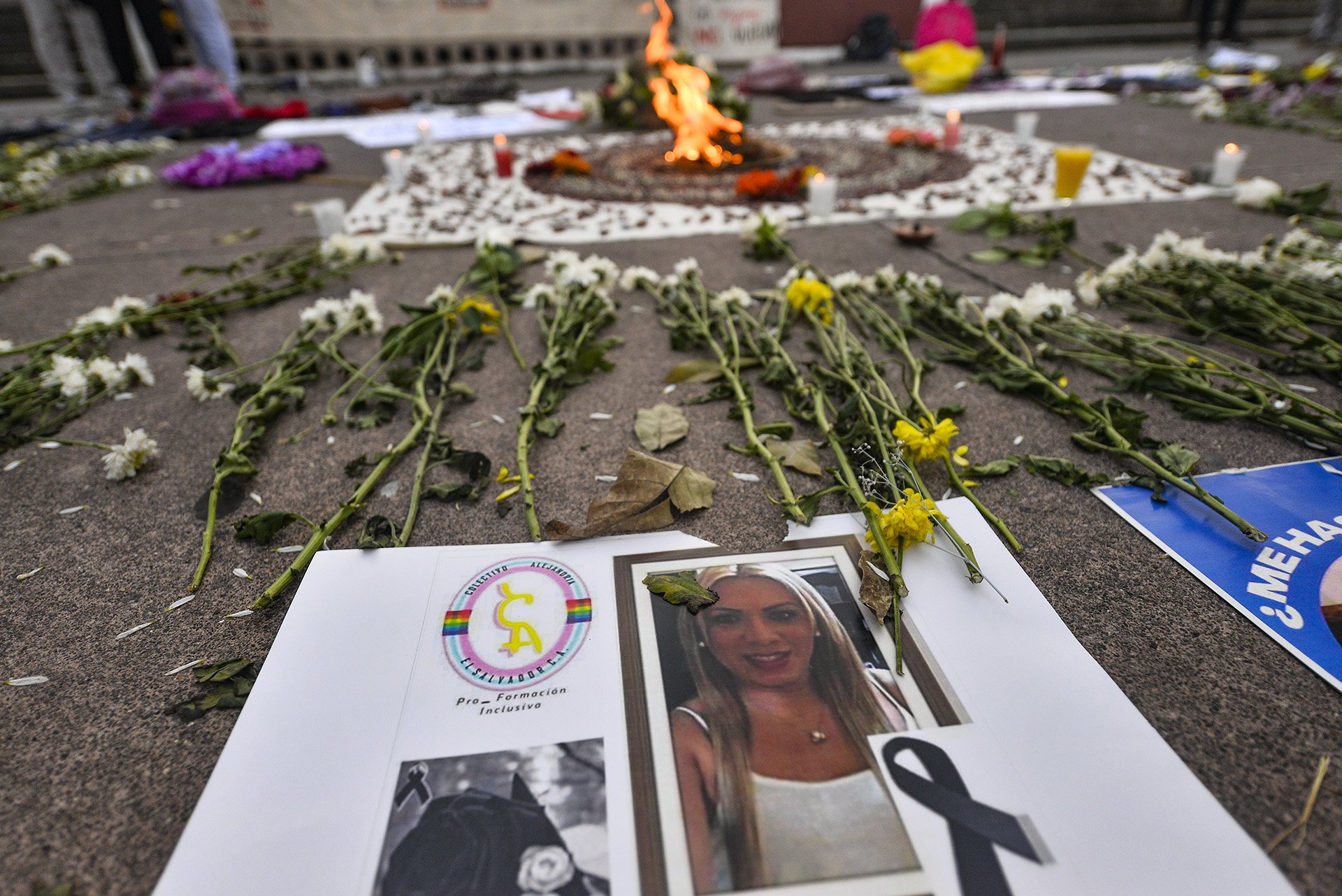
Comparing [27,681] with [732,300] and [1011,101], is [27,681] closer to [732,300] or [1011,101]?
[732,300]

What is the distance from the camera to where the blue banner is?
26.9 inches

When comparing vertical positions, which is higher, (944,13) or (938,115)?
(944,13)

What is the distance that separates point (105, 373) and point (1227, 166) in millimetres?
3065

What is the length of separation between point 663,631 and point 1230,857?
49 centimetres

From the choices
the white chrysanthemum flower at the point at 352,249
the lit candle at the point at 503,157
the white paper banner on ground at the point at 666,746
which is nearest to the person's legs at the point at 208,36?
the lit candle at the point at 503,157

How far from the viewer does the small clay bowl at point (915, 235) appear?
72.7 inches

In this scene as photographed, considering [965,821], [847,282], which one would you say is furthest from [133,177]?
[965,821]

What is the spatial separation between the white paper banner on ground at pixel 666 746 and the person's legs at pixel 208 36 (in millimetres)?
5520

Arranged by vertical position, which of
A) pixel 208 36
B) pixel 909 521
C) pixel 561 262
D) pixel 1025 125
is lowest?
pixel 909 521

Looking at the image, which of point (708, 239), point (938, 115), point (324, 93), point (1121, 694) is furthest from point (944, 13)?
point (1121, 694)

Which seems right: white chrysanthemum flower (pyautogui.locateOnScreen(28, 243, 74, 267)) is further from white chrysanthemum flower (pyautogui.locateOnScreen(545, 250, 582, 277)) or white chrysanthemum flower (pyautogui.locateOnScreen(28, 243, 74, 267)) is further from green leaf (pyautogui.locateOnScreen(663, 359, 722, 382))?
green leaf (pyautogui.locateOnScreen(663, 359, 722, 382))

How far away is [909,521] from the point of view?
72cm

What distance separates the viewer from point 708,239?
200 cm

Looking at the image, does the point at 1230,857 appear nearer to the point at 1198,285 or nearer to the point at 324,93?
the point at 1198,285
